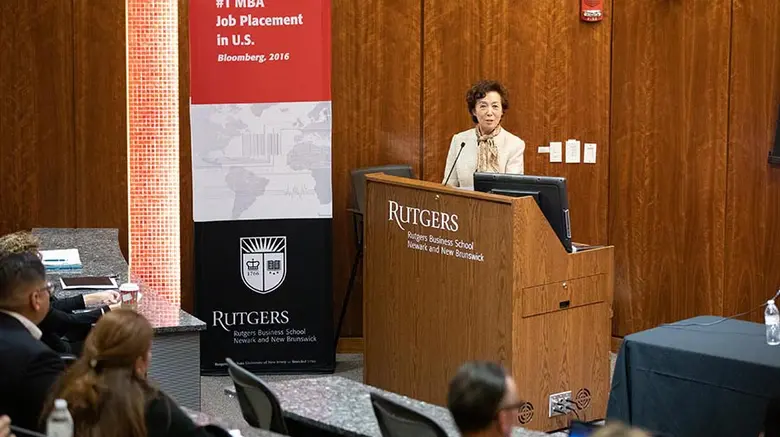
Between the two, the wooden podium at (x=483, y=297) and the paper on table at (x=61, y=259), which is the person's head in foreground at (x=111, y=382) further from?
the paper on table at (x=61, y=259)

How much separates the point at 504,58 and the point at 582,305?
8.12ft

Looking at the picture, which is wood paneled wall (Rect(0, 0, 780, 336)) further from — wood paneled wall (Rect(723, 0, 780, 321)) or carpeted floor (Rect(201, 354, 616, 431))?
carpeted floor (Rect(201, 354, 616, 431))

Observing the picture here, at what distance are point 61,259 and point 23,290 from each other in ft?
7.82

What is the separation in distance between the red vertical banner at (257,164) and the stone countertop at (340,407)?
2971 millimetres

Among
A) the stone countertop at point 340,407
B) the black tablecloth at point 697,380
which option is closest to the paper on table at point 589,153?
the black tablecloth at point 697,380

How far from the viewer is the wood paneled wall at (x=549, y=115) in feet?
24.5

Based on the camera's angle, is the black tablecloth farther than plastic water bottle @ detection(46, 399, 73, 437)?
Yes

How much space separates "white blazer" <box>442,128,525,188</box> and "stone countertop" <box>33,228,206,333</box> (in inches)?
69.6

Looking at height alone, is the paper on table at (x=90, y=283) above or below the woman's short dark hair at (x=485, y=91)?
below

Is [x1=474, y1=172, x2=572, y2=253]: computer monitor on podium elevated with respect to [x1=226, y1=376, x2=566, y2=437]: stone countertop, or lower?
A: elevated

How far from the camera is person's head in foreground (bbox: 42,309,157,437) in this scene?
10.8 feet

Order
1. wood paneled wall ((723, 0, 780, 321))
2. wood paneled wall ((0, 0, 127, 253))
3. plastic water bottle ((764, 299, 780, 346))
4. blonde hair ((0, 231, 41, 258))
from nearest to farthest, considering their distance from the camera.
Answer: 1. plastic water bottle ((764, 299, 780, 346))
2. blonde hair ((0, 231, 41, 258))
3. wood paneled wall ((723, 0, 780, 321))
4. wood paneled wall ((0, 0, 127, 253))

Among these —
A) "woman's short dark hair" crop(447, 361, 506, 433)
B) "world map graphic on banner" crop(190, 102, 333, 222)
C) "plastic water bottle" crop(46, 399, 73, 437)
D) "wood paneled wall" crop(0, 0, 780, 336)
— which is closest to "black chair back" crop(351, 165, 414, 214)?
"wood paneled wall" crop(0, 0, 780, 336)

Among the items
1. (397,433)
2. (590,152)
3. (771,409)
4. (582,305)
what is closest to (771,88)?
(590,152)
